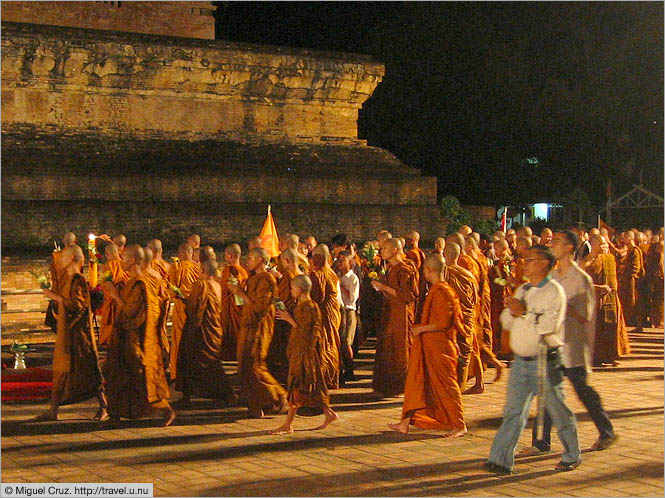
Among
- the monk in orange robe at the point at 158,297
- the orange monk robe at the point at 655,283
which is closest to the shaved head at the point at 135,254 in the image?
the monk in orange robe at the point at 158,297

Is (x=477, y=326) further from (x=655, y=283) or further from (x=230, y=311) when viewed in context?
(x=655, y=283)

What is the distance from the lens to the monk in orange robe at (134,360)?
9430mm

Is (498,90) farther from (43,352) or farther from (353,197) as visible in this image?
(43,352)

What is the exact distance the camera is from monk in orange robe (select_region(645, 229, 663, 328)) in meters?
18.1

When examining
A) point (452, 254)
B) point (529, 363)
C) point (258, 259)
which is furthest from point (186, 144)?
point (529, 363)

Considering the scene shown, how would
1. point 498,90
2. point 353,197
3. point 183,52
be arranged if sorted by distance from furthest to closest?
point 498,90 < point 353,197 < point 183,52

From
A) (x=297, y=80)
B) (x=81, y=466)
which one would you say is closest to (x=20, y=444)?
(x=81, y=466)

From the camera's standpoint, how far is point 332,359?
391 inches

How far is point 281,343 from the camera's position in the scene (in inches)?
464

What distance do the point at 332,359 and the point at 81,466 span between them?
9.96ft

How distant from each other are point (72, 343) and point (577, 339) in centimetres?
466

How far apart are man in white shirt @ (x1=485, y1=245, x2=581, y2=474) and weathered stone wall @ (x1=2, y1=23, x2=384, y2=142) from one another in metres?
13.4

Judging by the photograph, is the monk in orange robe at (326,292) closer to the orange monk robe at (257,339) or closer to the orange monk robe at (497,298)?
the orange monk robe at (257,339)

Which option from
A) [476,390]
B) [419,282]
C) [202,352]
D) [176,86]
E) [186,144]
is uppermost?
[176,86]
